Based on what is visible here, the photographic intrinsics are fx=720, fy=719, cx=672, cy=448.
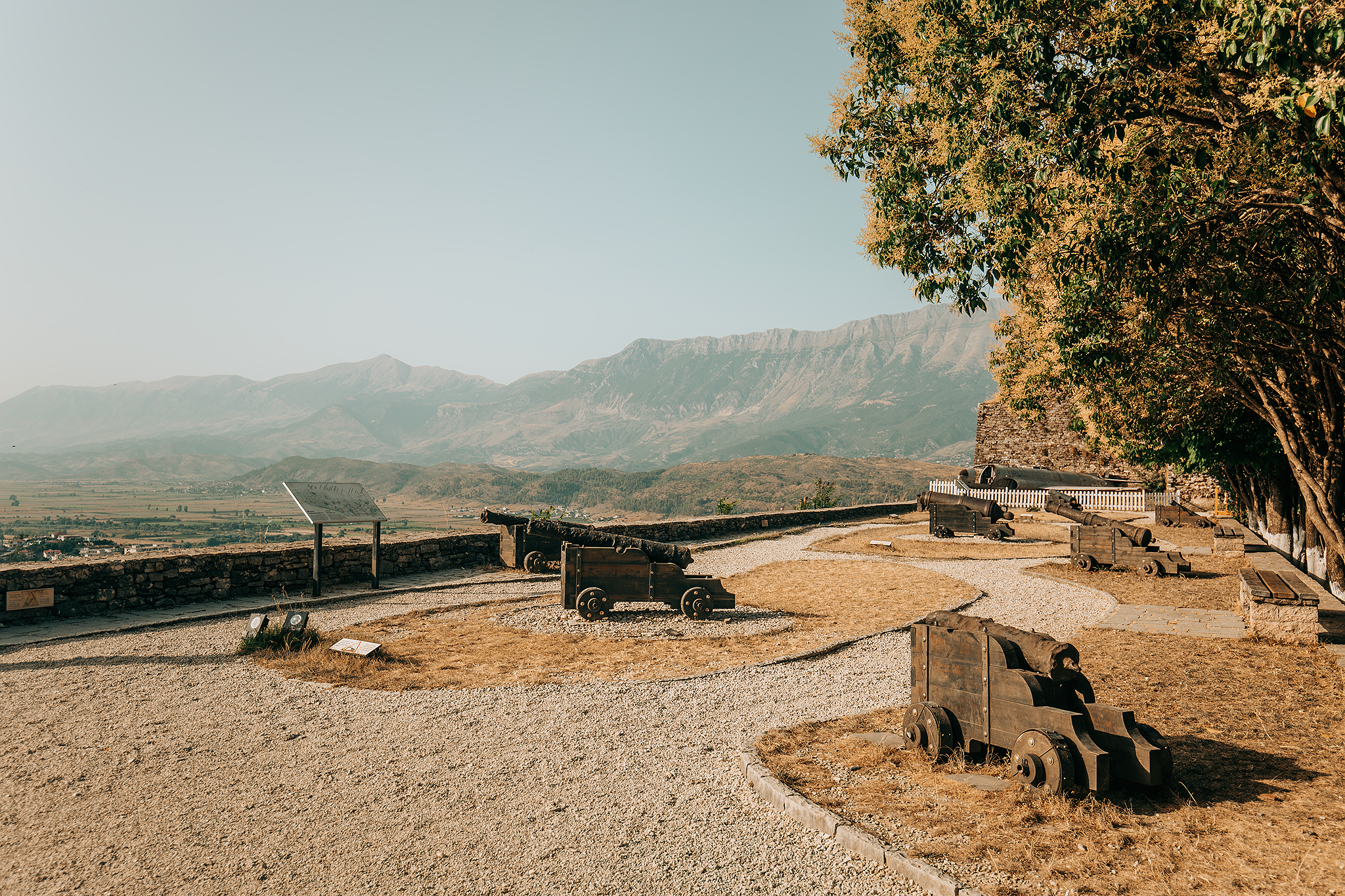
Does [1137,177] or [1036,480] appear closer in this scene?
[1137,177]

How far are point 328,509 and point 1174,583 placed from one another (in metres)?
14.0

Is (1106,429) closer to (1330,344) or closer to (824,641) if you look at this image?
(1330,344)

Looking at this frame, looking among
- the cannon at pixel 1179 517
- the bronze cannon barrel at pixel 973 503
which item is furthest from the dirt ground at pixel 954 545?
the cannon at pixel 1179 517

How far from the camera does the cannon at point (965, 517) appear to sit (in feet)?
67.1

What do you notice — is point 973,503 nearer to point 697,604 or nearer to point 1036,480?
point 1036,480

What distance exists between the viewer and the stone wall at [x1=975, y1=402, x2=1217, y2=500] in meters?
30.4

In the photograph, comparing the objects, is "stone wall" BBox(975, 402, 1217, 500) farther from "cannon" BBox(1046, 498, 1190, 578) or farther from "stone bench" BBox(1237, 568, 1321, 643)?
"stone bench" BBox(1237, 568, 1321, 643)

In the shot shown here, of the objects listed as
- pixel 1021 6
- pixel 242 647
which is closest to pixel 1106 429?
pixel 1021 6

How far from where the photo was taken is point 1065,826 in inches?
150

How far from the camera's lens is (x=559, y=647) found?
8406 millimetres

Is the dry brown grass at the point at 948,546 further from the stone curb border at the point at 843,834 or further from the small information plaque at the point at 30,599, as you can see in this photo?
the small information plaque at the point at 30,599

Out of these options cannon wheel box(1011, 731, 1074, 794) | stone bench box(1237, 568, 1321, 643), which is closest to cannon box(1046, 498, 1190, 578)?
stone bench box(1237, 568, 1321, 643)

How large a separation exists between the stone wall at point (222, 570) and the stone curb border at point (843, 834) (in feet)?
30.4

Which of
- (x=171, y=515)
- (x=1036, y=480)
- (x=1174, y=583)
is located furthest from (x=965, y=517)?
(x=171, y=515)
